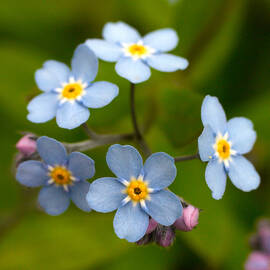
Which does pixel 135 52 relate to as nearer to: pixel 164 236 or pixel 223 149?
pixel 223 149

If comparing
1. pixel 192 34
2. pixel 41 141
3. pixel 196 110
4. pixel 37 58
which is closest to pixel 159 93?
pixel 196 110

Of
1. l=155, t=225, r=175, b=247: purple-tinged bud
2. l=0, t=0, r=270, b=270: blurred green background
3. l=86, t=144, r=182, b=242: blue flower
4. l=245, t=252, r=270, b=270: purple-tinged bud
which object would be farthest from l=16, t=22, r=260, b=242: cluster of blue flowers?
l=245, t=252, r=270, b=270: purple-tinged bud

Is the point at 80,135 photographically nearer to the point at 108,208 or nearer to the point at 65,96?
the point at 65,96

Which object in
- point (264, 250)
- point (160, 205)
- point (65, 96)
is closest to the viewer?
point (160, 205)

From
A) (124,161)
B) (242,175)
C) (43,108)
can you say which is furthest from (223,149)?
(43,108)

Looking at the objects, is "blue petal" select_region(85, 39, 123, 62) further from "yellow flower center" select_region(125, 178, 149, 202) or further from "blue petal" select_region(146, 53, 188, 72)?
"yellow flower center" select_region(125, 178, 149, 202)

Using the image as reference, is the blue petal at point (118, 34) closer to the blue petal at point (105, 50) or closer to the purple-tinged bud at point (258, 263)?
the blue petal at point (105, 50)

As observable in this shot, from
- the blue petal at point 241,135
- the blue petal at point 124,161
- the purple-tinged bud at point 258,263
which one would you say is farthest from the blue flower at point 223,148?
the purple-tinged bud at point 258,263

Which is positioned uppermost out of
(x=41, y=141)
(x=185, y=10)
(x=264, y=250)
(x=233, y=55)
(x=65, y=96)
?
(x=185, y=10)
